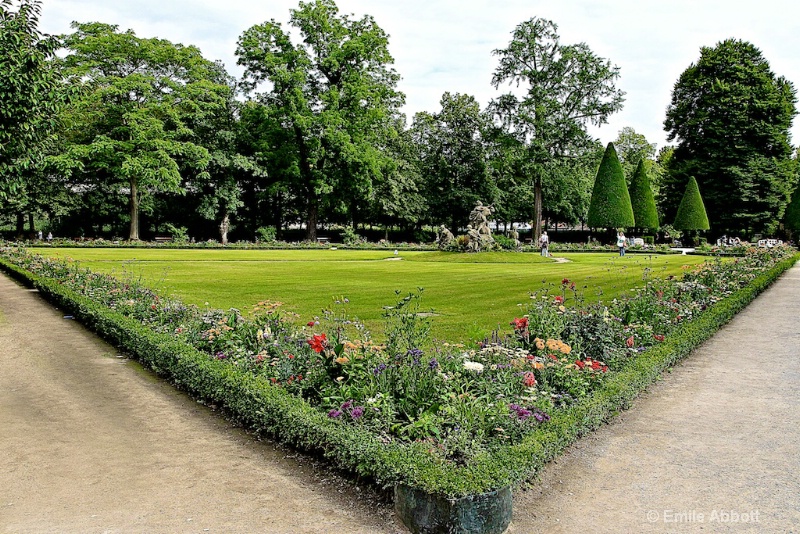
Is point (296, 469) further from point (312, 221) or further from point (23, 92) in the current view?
point (312, 221)

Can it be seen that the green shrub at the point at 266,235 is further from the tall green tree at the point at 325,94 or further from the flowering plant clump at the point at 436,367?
the flowering plant clump at the point at 436,367

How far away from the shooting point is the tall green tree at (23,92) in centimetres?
798

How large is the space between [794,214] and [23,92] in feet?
134

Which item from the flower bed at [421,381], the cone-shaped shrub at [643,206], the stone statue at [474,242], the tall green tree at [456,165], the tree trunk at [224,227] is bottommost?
the flower bed at [421,381]

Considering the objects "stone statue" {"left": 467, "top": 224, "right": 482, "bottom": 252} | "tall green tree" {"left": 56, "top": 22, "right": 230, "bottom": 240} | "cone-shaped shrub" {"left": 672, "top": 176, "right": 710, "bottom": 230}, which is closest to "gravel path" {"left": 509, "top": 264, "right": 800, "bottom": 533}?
"stone statue" {"left": 467, "top": 224, "right": 482, "bottom": 252}

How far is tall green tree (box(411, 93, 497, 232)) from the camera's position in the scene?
44281mm

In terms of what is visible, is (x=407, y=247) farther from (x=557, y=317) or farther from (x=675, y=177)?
(x=557, y=317)

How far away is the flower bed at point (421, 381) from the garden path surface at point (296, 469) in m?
0.21

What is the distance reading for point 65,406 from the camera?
17.8 feet

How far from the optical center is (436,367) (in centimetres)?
468

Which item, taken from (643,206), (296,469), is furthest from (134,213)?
(296,469)

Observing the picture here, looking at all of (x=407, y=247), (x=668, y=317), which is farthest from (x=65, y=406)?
(x=407, y=247)

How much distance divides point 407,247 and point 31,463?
32.9 m

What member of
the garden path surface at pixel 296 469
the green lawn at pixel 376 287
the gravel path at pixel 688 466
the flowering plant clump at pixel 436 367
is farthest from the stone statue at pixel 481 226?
the garden path surface at pixel 296 469
